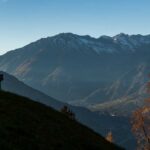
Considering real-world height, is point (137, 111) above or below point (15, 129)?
below

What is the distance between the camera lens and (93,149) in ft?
115

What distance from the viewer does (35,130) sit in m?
33.5

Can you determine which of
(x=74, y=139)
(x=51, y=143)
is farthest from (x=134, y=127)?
(x=51, y=143)

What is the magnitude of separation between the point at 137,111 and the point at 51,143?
3594cm

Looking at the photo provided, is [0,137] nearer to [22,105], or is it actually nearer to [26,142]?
[26,142]

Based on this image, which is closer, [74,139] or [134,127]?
[74,139]

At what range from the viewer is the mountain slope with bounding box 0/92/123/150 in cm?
2956

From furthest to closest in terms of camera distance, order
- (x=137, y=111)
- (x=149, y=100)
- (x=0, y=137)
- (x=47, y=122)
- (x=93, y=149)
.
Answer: (x=137, y=111), (x=149, y=100), (x=47, y=122), (x=93, y=149), (x=0, y=137)

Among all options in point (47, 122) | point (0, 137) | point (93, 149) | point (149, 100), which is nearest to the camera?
point (0, 137)

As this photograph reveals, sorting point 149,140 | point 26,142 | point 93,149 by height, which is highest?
point 26,142

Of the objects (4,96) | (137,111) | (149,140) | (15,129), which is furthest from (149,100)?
(15,129)

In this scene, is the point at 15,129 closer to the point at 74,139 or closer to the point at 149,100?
A: the point at 74,139

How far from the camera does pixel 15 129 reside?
104 feet

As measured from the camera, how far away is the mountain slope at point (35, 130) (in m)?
29.6
